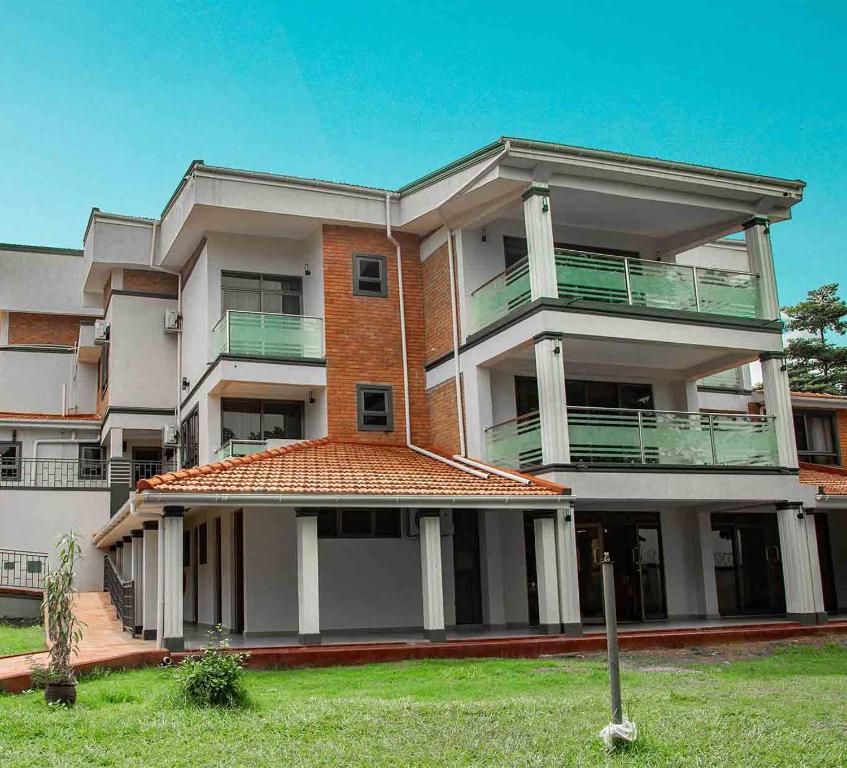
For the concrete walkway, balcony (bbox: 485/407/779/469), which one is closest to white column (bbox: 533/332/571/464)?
balcony (bbox: 485/407/779/469)

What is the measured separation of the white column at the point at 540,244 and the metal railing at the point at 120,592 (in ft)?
30.5

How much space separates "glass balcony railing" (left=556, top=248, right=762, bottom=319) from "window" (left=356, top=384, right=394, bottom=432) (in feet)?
14.9

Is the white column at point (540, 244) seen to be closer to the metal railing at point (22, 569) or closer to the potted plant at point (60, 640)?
the potted plant at point (60, 640)

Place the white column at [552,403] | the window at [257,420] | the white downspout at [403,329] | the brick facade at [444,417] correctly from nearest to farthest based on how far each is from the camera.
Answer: the white column at [552,403] < the brick facade at [444,417] < the white downspout at [403,329] < the window at [257,420]

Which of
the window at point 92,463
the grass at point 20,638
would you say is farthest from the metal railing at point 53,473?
the grass at point 20,638

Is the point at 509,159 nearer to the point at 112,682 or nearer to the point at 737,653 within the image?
the point at 737,653

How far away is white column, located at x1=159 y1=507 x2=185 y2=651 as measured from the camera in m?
15.6

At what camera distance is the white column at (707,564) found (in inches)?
878

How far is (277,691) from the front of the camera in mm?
12664

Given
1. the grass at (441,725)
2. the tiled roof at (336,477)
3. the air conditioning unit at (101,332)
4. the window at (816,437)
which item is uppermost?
the air conditioning unit at (101,332)

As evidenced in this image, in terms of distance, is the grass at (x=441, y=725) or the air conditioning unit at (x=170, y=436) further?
the air conditioning unit at (x=170, y=436)

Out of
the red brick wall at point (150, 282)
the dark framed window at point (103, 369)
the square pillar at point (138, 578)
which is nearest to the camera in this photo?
the square pillar at point (138, 578)

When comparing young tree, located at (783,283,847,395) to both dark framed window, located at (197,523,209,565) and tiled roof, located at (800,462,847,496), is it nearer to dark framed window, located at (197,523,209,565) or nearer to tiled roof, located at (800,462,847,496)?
tiled roof, located at (800,462,847,496)

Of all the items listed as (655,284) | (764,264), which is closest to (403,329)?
(655,284)
